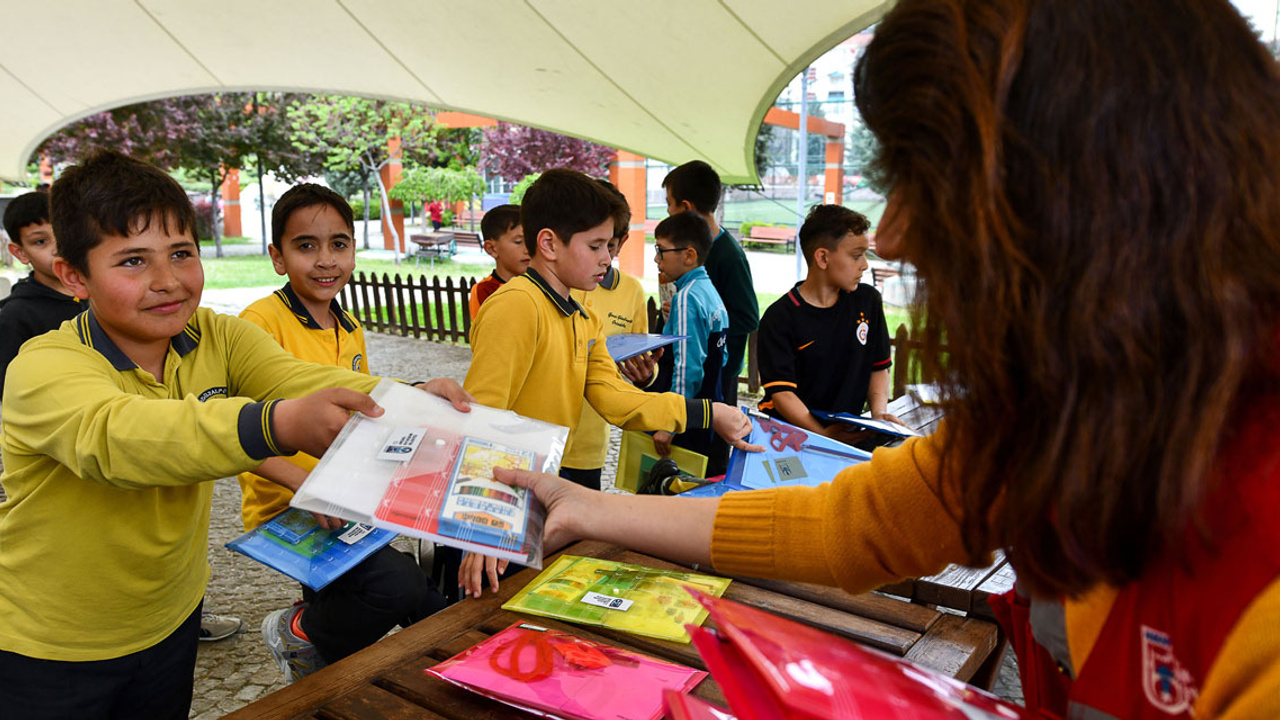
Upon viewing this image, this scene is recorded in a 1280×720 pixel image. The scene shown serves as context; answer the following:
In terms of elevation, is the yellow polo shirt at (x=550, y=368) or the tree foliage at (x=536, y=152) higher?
the tree foliage at (x=536, y=152)

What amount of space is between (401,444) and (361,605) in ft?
3.59

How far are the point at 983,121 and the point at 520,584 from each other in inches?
Answer: 55.7

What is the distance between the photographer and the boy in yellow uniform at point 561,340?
2.65 meters

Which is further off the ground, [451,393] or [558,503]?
[451,393]

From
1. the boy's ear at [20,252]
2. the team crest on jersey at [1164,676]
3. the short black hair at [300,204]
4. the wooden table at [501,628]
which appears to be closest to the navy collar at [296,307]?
the short black hair at [300,204]

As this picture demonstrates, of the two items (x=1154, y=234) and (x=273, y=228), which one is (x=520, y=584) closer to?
(x=1154, y=234)

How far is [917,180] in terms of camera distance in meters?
0.89

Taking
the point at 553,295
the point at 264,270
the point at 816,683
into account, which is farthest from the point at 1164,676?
the point at 264,270

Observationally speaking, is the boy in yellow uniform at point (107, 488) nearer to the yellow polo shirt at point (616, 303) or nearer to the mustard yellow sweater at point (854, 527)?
the mustard yellow sweater at point (854, 527)

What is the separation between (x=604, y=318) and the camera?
15.0 feet

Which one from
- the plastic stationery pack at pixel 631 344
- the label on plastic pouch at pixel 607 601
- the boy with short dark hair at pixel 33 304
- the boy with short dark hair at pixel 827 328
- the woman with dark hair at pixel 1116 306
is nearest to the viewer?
the woman with dark hair at pixel 1116 306

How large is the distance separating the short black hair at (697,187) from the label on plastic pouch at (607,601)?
3877 millimetres

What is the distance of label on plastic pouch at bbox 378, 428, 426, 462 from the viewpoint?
1.38 m

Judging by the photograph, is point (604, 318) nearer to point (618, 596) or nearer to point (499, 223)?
point (499, 223)
